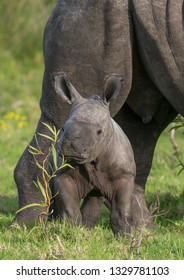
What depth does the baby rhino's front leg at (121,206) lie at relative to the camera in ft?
18.0

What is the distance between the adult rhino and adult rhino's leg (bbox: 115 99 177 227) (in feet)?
1.15

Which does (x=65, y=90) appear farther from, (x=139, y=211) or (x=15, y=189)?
(x=15, y=189)

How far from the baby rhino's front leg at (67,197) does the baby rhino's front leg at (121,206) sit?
0.70 ft

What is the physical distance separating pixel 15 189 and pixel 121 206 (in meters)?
3.11

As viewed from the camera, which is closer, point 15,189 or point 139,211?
point 139,211

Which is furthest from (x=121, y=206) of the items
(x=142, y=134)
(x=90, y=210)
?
(x=142, y=134)

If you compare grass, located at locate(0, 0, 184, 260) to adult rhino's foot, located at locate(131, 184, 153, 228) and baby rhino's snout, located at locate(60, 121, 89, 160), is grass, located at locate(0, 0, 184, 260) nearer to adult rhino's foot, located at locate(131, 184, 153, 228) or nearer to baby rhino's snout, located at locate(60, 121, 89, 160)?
adult rhino's foot, located at locate(131, 184, 153, 228)

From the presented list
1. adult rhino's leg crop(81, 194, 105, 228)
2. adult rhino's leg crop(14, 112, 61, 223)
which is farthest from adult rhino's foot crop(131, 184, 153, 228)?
adult rhino's leg crop(14, 112, 61, 223)

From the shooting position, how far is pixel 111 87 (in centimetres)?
A: 557

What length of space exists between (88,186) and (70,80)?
0.89 m

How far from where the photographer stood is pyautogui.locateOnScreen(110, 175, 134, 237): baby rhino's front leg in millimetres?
5477

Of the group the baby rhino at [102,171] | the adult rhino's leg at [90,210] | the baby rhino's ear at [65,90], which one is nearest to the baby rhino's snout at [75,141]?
the baby rhino at [102,171]

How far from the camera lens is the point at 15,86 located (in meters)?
14.6
